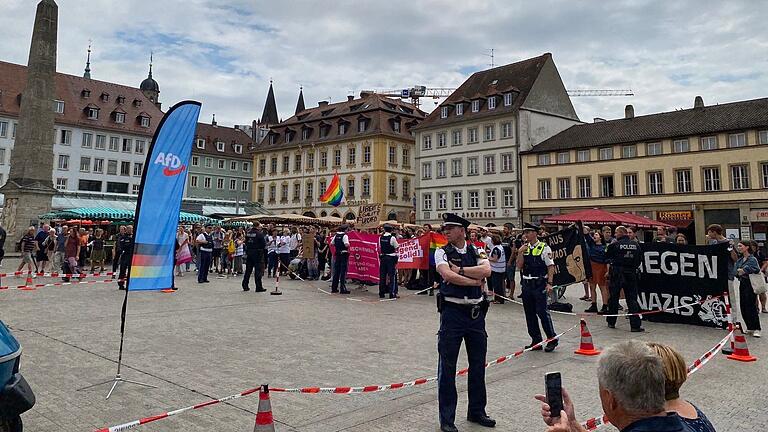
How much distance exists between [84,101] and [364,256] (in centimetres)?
6302

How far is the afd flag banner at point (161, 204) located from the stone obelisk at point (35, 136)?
25807 millimetres

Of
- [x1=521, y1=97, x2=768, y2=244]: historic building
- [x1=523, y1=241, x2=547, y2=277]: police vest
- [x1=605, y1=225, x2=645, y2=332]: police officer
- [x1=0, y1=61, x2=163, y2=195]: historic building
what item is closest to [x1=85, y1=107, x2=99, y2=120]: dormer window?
[x1=0, y1=61, x2=163, y2=195]: historic building

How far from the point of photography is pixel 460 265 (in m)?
5.32

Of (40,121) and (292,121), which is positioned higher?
(292,121)

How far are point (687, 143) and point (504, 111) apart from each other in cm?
1539

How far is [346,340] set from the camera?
A: 29.5 ft

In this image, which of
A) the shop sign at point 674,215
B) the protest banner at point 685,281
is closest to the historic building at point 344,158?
the shop sign at point 674,215

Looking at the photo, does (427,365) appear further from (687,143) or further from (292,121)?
(292,121)

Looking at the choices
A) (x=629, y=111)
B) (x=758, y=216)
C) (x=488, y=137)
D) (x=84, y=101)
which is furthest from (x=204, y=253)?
(x=84, y=101)

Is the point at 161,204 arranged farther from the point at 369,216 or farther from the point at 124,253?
the point at 369,216

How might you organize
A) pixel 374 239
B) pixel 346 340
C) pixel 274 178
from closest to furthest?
pixel 346 340 < pixel 374 239 < pixel 274 178

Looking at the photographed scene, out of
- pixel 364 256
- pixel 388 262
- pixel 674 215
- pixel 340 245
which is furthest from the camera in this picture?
pixel 674 215

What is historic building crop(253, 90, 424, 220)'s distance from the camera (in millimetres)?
59062

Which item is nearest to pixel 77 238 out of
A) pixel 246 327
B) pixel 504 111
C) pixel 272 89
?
pixel 246 327
